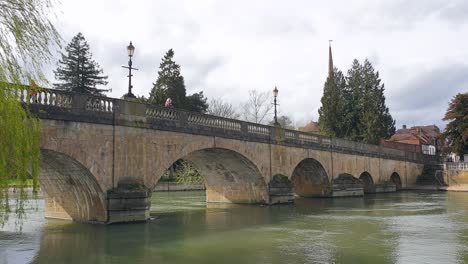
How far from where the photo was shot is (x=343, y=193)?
34.1 m

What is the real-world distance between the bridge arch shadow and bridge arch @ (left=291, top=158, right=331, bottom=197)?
614cm

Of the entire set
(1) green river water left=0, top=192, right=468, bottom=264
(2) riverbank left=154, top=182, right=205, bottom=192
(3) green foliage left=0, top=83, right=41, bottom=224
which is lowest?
(1) green river water left=0, top=192, right=468, bottom=264

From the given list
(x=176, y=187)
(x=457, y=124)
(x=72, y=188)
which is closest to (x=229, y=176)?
(x=72, y=188)

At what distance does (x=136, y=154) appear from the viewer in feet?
59.1

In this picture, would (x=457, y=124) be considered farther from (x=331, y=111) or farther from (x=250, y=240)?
(x=250, y=240)

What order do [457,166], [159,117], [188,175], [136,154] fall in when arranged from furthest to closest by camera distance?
[457,166], [188,175], [159,117], [136,154]

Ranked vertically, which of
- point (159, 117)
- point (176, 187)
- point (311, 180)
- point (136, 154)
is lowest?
point (176, 187)

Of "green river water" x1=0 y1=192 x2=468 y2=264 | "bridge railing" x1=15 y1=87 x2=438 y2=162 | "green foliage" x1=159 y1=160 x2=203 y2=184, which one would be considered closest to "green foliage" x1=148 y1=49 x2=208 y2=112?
"green foliage" x1=159 y1=160 x2=203 y2=184

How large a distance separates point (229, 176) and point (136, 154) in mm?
10725

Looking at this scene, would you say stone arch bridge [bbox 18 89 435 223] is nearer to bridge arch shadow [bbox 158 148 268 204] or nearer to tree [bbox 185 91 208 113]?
bridge arch shadow [bbox 158 148 268 204]

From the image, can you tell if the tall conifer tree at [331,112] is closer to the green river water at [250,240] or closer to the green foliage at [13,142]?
the green river water at [250,240]

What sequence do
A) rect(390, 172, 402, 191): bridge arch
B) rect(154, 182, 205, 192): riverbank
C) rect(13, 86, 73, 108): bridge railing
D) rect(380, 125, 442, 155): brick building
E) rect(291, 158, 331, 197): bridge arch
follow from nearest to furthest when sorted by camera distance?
rect(13, 86, 73, 108): bridge railing < rect(291, 158, 331, 197): bridge arch < rect(154, 182, 205, 192): riverbank < rect(390, 172, 402, 191): bridge arch < rect(380, 125, 442, 155): brick building

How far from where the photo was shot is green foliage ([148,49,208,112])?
48.4m

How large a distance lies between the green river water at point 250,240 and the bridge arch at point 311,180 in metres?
11.5
